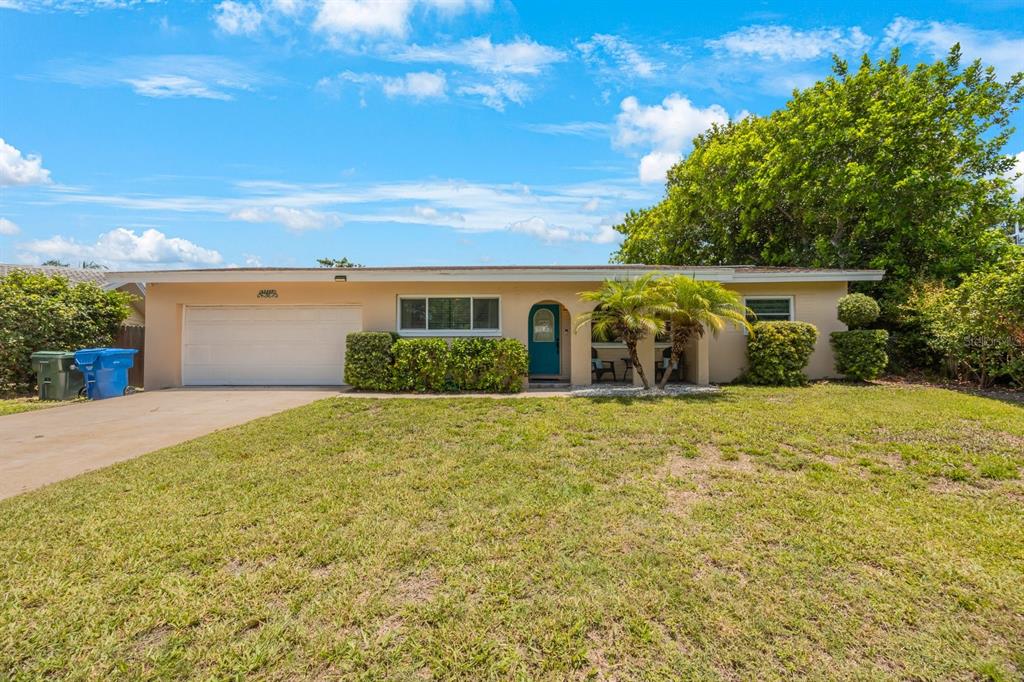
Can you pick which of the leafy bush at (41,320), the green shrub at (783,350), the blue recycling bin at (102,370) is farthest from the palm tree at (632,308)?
the leafy bush at (41,320)

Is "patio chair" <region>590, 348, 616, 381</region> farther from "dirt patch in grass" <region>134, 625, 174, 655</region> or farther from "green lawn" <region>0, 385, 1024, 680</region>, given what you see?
"dirt patch in grass" <region>134, 625, 174, 655</region>

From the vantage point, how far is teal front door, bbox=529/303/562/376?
504 inches

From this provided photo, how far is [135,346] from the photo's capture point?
1284 centimetres

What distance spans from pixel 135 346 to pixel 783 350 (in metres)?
16.5

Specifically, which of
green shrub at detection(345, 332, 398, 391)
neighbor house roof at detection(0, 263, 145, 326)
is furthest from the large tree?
neighbor house roof at detection(0, 263, 145, 326)

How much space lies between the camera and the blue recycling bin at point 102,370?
32.6ft

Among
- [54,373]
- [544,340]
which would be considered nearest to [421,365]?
[544,340]

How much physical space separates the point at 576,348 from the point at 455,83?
7.08 metres

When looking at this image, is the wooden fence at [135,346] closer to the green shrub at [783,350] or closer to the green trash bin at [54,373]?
the green trash bin at [54,373]

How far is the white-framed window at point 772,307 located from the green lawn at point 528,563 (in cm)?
666

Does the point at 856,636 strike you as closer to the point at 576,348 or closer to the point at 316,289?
the point at 576,348

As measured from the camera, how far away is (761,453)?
541cm

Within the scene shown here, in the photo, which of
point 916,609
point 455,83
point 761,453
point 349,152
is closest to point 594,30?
point 455,83

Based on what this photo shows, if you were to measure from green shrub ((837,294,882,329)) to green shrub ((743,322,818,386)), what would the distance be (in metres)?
1.26
